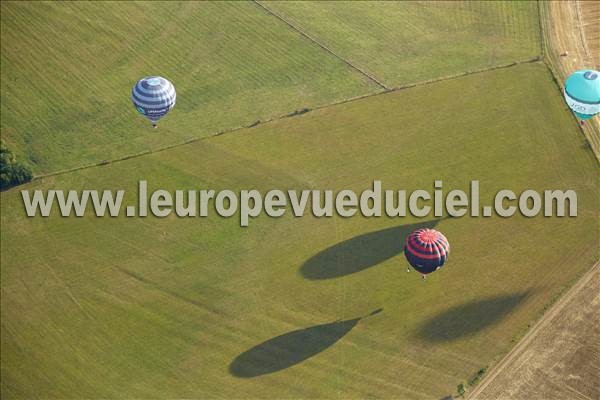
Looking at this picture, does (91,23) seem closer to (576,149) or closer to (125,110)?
(125,110)

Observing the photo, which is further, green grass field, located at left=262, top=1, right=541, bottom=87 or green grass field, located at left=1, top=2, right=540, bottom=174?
green grass field, located at left=262, top=1, right=541, bottom=87

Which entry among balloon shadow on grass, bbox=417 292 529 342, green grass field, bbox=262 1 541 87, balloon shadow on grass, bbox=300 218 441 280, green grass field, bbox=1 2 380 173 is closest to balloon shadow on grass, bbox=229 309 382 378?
balloon shadow on grass, bbox=300 218 441 280

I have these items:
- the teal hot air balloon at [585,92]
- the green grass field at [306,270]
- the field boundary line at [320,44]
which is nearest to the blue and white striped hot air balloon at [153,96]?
the green grass field at [306,270]

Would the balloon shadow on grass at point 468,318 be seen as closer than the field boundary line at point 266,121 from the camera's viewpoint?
Yes

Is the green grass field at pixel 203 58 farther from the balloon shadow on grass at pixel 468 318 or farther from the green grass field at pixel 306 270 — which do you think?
the balloon shadow on grass at pixel 468 318

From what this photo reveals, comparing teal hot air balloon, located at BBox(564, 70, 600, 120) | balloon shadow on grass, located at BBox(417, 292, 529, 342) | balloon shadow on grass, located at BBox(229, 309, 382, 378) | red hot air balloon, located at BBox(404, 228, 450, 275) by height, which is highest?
teal hot air balloon, located at BBox(564, 70, 600, 120)

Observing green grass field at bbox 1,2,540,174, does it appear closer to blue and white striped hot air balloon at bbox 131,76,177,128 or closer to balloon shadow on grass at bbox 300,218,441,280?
blue and white striped hot air balloon at bbox 131,76,177,128
